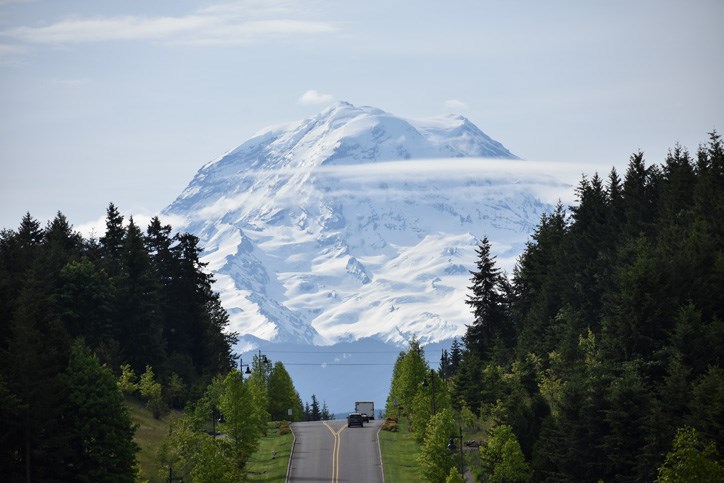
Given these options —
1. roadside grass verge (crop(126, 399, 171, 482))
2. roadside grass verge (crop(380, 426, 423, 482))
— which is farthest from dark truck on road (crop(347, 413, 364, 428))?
roadside grass verge (crop(126, 399, 171, 482))

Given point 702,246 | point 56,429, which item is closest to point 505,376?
point 702,246

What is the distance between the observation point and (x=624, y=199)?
463 feet

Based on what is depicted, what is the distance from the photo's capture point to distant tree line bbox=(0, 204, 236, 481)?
8176cm

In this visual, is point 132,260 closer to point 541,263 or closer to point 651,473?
point 541,263

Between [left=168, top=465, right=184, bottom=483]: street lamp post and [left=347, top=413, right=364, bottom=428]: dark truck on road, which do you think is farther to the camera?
[left=347, top=413, right=364, bottom=428]: dark truck on road

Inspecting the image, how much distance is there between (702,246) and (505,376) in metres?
37.0

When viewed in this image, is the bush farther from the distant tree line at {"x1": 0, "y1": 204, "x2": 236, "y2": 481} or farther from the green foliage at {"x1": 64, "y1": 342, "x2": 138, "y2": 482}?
the green foliage at {"x1": 64, "y1": 342, "x2": 138, "y2": 482}

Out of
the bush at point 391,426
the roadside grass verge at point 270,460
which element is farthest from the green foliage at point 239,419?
the bush at point 391,426

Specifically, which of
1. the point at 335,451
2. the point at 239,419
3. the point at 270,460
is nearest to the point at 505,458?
the point at 239,419

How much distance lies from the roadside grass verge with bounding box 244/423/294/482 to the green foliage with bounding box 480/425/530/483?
64.8 ft

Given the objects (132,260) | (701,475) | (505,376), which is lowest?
(701,475)

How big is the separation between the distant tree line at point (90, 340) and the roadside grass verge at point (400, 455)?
73.5 feet

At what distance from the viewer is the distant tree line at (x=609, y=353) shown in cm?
8619

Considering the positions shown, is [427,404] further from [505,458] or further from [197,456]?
[197,456]
